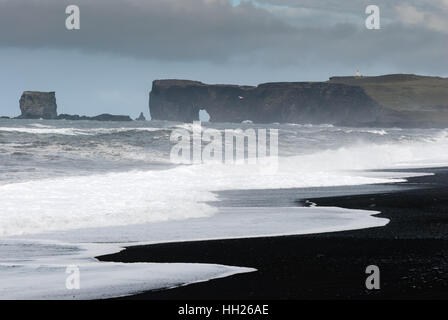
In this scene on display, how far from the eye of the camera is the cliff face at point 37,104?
164 m

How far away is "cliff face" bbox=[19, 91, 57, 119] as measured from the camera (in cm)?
16425

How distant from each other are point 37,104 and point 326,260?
16058 cm

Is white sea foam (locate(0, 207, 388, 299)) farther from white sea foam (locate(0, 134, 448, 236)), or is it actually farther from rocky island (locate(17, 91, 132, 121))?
rocky island (locate(17, 91, 132, 121))

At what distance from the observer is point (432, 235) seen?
12234 millimetres

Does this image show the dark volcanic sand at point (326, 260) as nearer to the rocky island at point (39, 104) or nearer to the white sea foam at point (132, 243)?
the white sea foam at point (132, 243)

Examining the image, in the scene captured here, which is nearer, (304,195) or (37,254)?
(37,254)

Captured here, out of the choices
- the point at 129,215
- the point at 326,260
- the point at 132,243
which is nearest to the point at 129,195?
the point at 129,215

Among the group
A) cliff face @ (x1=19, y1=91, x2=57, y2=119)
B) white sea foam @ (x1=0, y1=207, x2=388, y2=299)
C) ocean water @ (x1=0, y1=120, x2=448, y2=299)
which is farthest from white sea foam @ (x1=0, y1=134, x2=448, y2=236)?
cliff face @ (x1=19, y1=91, x2=57, y2=119)

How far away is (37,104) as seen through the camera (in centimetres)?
16488
